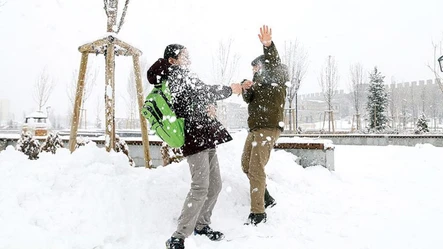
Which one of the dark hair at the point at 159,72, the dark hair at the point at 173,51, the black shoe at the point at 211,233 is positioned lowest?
the black shoe at the point at 211,233

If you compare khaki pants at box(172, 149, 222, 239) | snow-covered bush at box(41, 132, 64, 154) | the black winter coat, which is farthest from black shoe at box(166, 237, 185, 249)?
snow-covered bush at box(41, 132, 64, 154)

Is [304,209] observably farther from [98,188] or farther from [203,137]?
[98,188]

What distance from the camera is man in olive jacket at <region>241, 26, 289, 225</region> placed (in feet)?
11.1

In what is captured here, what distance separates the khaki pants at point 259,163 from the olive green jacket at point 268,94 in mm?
92

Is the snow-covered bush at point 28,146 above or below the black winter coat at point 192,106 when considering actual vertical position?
below

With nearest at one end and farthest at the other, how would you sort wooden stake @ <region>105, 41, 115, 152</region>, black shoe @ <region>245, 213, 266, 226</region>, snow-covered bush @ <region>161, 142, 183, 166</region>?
1. black shoe @ <region>245, 213, 266, 226</region>
2. wooden stake @ <region>105, 41, 115, 152</region>
3. snow-covered bush @ <region>161, 142, 183, 166</region>

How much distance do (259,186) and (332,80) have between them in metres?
20.6

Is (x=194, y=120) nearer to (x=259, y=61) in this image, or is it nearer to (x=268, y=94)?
(x=268, y=94)

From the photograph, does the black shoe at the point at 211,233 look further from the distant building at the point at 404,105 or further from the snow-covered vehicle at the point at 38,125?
the distant building at the point at 404,105

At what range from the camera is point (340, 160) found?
7.65 meters

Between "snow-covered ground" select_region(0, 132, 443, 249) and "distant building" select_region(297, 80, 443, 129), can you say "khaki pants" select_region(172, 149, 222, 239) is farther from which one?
"distant building" select_region(297, 80, 443, 129)

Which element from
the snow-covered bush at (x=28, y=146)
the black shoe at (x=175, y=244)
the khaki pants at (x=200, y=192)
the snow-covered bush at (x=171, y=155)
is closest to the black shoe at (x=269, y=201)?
the khaki pants at (x=200, y=192)

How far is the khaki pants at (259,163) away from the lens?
334 centimetres

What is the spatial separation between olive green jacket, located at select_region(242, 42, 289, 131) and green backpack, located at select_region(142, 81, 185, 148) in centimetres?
103
